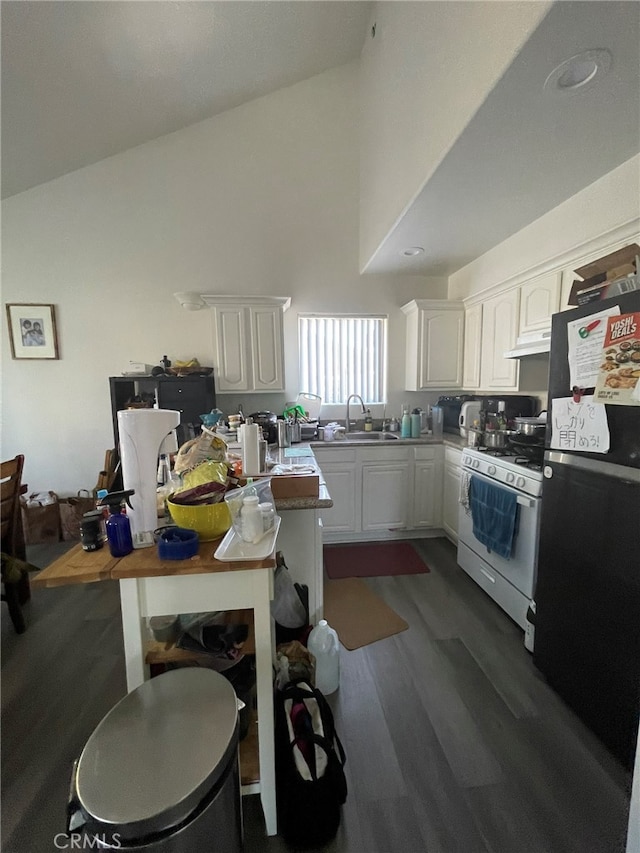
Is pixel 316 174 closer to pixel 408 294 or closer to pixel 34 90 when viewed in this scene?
pixel 408 294

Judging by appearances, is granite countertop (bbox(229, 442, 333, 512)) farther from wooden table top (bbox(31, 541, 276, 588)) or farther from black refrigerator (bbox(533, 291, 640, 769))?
black refrigerator (bbox(533, 291, 640, 769))

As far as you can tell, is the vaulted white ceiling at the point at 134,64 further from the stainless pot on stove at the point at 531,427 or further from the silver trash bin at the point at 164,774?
the silver trash bin at the point at 164,774

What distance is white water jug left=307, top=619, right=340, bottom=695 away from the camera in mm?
1539

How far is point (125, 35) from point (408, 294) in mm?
2879

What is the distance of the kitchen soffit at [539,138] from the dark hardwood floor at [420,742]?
2530mm

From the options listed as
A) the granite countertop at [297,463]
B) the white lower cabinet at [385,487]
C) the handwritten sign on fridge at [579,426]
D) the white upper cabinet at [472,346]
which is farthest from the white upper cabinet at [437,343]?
the handwritten sign on fridge at [579,426]

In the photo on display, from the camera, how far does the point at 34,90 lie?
236 cm

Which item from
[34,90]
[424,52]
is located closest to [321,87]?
[424,52]

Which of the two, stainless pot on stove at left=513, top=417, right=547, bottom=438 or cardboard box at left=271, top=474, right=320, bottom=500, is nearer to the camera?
cardboard box at left=271, top=474, right=320, bottom=500

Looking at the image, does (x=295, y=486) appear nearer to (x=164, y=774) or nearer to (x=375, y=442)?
(x=164, y=774)

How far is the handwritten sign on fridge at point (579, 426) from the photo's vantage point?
132cm

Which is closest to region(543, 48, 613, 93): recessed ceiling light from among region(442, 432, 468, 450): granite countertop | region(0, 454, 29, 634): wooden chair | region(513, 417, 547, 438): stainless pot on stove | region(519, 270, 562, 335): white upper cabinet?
region(519, 270, 562, 335): white upper cabinet

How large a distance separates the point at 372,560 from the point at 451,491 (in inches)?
36.0

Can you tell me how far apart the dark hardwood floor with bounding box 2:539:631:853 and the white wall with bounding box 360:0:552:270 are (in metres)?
2.54
